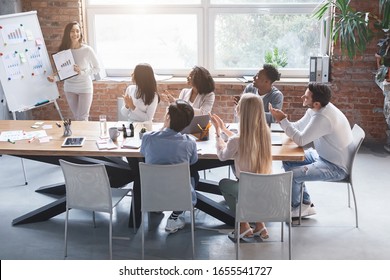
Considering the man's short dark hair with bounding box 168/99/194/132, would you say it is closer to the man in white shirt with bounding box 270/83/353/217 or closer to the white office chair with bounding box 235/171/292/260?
the white office chair with bounding box 235/171/292/260

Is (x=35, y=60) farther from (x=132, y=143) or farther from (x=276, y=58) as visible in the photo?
(x=276, y=58)

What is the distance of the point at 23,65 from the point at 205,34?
2.41m

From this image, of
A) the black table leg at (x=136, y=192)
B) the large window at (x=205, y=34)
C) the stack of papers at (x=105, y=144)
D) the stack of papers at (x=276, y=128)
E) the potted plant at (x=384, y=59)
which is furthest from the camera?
the large window at (x=205, y=34)

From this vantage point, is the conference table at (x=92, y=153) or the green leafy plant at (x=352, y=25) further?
the green leafy plant at (x=352, y=25)

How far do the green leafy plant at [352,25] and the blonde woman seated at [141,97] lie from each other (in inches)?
101

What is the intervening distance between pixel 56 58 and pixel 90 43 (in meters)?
1.25

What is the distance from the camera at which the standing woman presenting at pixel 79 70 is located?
6332 millimetres

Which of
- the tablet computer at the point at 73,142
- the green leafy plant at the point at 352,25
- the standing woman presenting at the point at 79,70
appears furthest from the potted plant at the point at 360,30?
the tablet computer at the point at 73,142

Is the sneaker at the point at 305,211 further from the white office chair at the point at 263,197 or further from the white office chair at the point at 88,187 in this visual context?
the white office chair at the point at 88,187

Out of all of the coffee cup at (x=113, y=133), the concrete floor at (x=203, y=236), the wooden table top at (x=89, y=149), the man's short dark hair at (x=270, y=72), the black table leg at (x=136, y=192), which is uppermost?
the man's short dark hair at (x=270, y=72)

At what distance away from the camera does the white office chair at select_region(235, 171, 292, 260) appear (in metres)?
3.70

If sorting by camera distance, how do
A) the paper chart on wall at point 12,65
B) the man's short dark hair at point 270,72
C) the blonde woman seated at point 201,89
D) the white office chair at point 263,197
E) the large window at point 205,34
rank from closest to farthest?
the white office chair at point 263,197
the man's short dark hair at point 270,72
the blonde woman seated at point 201,89
the paper chart on wall at point 12,65
the large window at point 205,34
